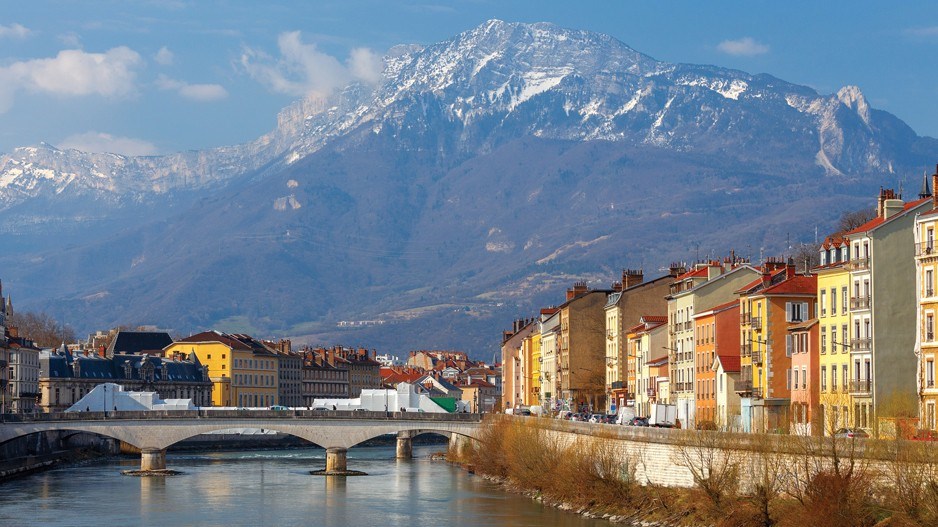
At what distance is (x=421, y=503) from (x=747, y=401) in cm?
1930

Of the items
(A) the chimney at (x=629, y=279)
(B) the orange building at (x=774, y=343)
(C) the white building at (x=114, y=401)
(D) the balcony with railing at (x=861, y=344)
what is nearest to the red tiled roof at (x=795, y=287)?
(B) the orange building at (x=774, y=343)

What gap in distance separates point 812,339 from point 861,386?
22.5ft

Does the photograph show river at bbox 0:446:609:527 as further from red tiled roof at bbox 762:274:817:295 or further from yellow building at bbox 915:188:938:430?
yellow building at bbox 915:188:938:430

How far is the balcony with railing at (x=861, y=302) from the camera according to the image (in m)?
73.2

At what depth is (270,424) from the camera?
127688mm

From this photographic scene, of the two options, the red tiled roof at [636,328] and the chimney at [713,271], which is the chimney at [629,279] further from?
the chimney at [713,271]

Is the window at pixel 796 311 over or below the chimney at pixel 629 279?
below

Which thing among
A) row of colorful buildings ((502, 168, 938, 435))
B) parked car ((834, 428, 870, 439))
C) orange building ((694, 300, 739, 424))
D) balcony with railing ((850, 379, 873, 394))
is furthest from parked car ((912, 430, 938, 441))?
orange building ((694, 300, 739, 424))

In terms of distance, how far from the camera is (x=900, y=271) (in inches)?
2847

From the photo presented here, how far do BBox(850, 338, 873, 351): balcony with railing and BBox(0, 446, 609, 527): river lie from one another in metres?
12.8

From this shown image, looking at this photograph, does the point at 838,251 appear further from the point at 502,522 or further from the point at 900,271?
the point at 502,522

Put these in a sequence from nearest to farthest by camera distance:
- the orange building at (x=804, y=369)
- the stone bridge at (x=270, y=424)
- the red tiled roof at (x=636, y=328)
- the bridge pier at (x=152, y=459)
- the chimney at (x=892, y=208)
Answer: the chimney at (x=892, y=208)
the orange building at (x=804, y=369)
the red tiled roof at (x=636, y=328)
the bridge pier at (x=152, y=459)
the stone bridge at (x=270, y=424)

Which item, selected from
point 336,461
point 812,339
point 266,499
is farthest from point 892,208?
point 336,461

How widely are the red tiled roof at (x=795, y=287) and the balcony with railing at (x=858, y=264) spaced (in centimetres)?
717
